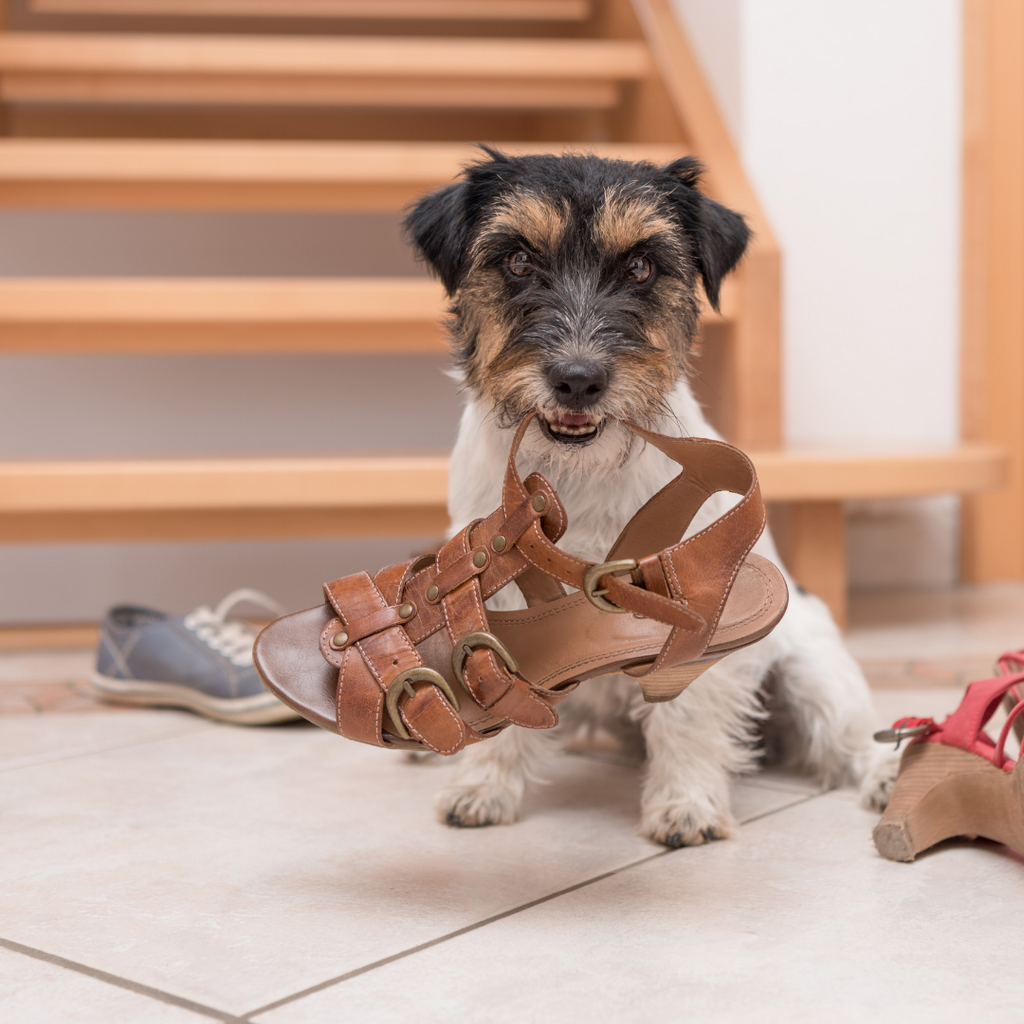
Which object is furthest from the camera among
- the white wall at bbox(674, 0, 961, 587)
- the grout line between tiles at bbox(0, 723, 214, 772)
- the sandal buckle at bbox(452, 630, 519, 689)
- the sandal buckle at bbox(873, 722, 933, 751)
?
the white wall at bbox(674, 0, 961, 587)

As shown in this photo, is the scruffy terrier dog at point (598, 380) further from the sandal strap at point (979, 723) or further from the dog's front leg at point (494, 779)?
the sandal strap at point (979, 723)

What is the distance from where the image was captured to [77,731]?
237 centimetres

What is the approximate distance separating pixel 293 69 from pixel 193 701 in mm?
2278

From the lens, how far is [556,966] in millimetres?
1263

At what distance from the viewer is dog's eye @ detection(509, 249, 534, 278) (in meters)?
1.72

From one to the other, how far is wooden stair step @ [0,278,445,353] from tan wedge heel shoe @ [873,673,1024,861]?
1.91m

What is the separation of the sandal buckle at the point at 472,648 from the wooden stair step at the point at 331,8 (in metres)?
3.41

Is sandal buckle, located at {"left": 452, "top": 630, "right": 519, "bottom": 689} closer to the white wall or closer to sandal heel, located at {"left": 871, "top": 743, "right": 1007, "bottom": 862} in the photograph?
sandal heel, located at {"left": 871, "top": 743, "right": 1007, "bottom": 862}

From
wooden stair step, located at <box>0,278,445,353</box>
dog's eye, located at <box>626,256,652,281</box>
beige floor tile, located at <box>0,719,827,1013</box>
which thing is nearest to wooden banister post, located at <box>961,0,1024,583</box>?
wooden stair step, located at <box>0,278,445,353</box>

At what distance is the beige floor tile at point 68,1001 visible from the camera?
115cm

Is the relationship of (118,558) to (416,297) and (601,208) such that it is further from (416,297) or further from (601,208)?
(601,208)

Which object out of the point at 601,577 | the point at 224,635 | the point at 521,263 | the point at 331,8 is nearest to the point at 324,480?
the point at 224,635

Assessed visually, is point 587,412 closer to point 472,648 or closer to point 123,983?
point 472,648

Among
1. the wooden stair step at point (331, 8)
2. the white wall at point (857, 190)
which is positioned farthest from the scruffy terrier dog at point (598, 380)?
the wooden stair step at point (331, 8)
